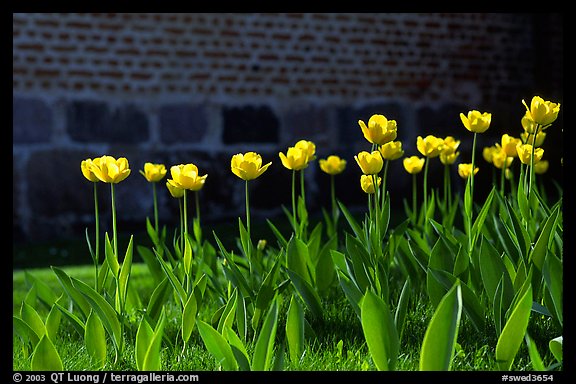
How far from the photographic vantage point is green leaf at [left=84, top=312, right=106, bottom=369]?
1.76 metres

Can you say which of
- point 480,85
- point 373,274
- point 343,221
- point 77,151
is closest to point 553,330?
point 373,274

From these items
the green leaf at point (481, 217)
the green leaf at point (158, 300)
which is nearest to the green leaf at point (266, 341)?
the green leaf at point (158, 300)

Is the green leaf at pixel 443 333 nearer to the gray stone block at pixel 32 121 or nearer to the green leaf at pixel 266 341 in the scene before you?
the green leaf at pixel 266 341

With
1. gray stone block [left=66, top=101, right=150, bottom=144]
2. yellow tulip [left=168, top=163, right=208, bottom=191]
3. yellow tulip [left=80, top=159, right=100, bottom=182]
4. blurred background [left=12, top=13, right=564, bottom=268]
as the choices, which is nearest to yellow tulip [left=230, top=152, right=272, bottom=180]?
yellow tulip [left=168, top=163, right=208, bottom=191]

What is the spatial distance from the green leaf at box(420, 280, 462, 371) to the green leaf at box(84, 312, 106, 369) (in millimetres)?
772

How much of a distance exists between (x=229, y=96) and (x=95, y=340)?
3.74 metres

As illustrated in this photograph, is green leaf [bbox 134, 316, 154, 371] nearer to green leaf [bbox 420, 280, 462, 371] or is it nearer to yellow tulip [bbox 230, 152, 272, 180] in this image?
yellow tulip [bbox 230, 152, 272, 180]

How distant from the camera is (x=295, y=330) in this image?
68.6 inches

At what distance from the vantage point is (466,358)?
Answer: 176cm

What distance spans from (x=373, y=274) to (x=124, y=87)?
11.7 ft

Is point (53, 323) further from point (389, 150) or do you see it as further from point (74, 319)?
point (389, 150)

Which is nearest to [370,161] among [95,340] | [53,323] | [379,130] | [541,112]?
[379,130]
